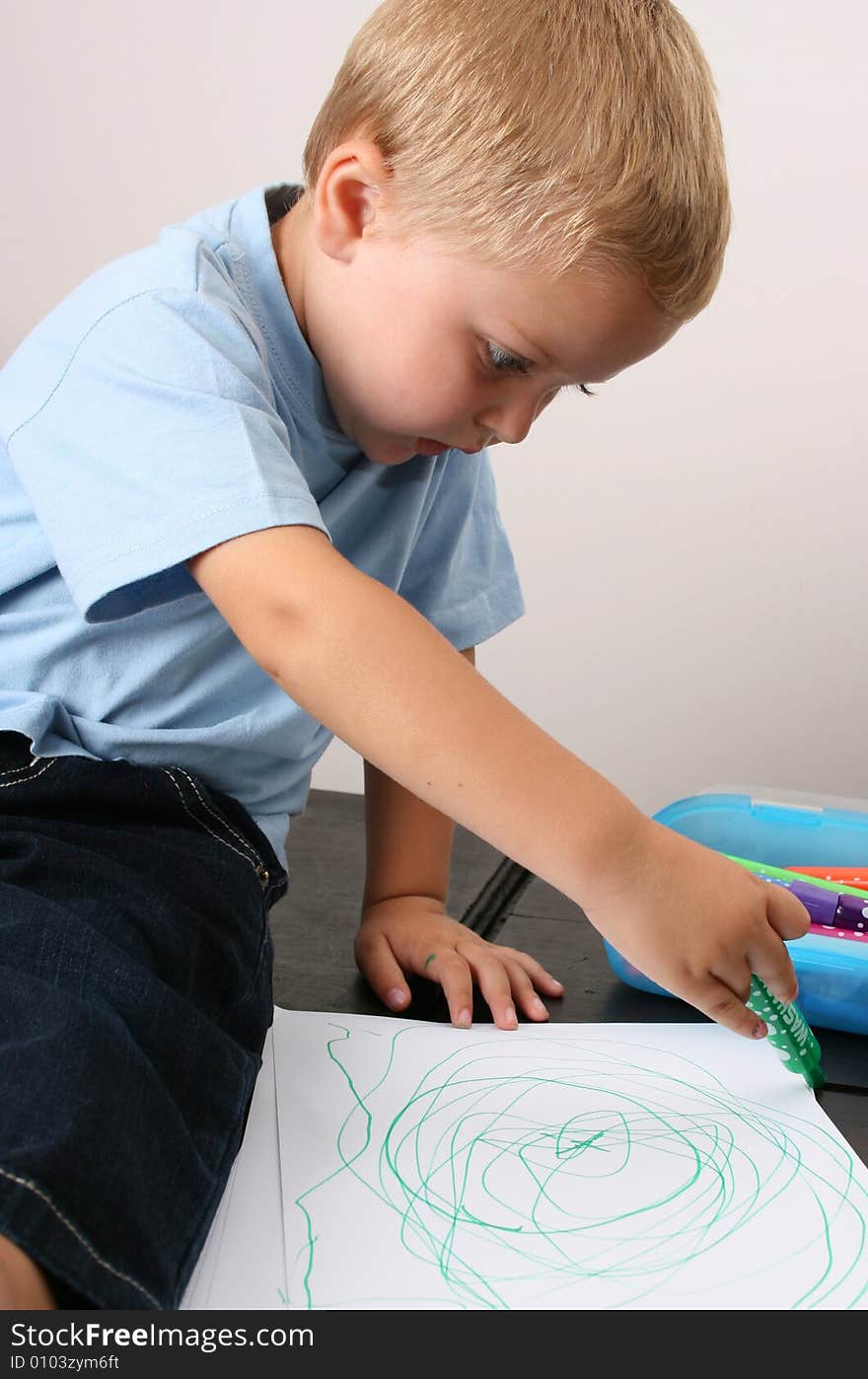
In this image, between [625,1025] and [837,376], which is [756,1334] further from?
[837,376]

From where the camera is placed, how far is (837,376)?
1.30 metres

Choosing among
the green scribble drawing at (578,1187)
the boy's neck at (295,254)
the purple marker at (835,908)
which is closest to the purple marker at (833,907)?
the purple marker at (835,908)

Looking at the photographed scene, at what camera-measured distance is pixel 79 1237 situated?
1.16 ft

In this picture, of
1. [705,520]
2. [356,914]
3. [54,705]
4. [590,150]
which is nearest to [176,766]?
[54,705]

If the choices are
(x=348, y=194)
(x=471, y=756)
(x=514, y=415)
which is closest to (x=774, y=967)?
(x=471, y=756)

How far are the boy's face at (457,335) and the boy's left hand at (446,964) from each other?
0.80ft

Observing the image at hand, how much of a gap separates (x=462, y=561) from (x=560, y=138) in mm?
322

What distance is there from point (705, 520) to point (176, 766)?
2.97 feet

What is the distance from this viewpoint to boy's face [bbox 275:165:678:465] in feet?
1.60

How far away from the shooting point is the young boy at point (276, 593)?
41 cm

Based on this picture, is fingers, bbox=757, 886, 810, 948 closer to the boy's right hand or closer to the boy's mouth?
the boy's right hand

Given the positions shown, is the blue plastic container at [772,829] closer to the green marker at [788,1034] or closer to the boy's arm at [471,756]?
the green marker at [788,1034]

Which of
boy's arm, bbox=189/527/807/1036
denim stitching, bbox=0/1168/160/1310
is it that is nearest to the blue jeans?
denim stitching, bbox=0/1168/160/1310

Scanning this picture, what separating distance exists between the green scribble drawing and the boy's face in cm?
27
